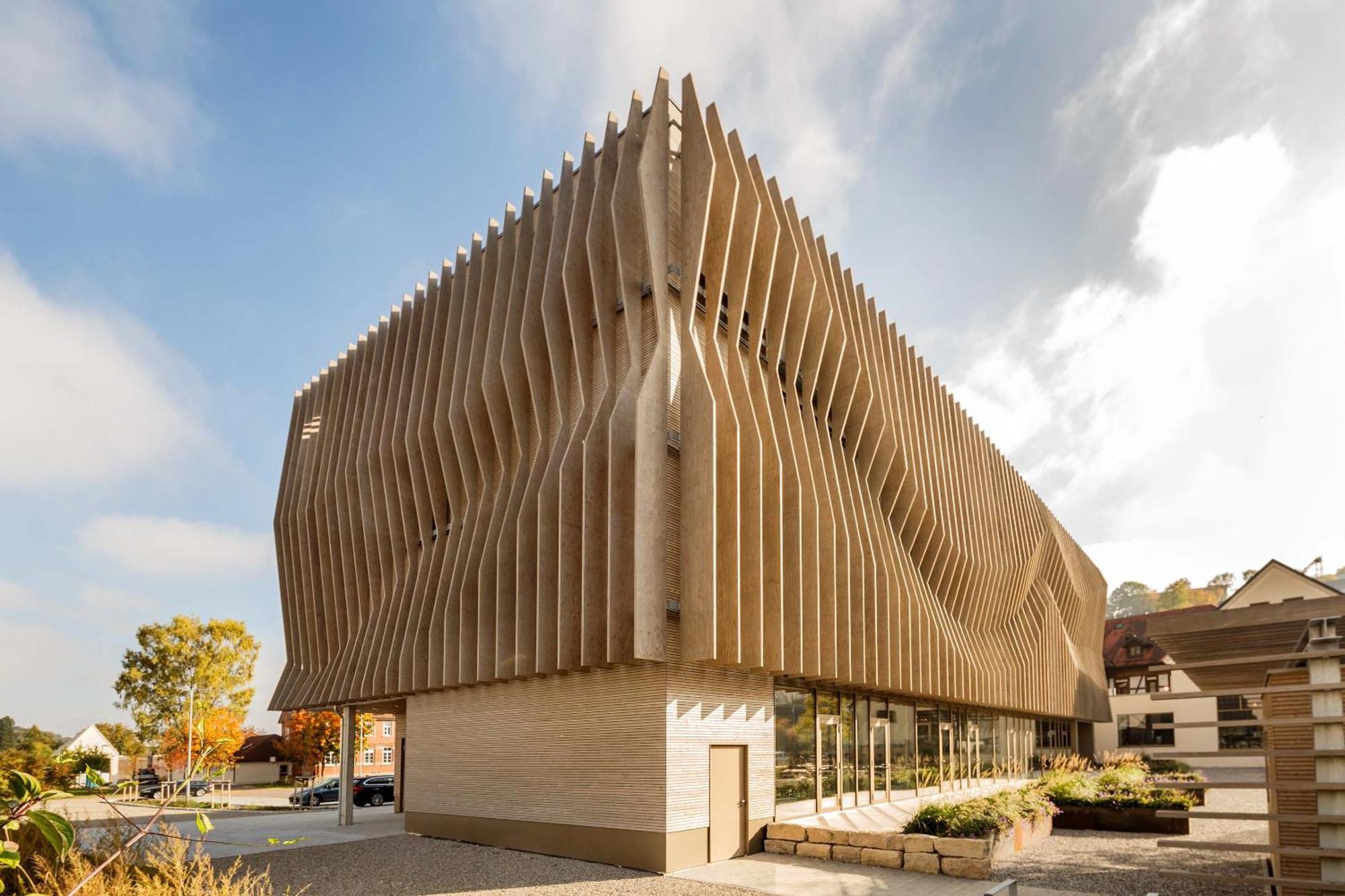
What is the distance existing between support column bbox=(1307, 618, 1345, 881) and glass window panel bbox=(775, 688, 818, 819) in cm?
1013

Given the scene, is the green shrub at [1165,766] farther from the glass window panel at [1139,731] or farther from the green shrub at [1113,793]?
the green shrub at [1113,793]

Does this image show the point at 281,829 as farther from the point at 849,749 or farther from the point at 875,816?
the point at 875,816

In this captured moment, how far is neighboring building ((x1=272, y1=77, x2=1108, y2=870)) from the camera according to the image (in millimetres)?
15562

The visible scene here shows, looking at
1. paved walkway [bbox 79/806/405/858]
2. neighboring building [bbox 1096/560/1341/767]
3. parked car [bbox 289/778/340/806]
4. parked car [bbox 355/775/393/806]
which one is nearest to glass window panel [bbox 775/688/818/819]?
paved walkway [bbox 79/806/405/858]

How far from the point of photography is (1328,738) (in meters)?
9.73

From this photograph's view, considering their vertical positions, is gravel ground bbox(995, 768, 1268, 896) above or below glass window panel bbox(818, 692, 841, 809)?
below

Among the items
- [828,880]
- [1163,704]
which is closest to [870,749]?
[828,880]

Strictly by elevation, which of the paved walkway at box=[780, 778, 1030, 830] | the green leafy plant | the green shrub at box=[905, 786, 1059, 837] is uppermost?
the green leafy plant

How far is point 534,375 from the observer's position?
1878cm

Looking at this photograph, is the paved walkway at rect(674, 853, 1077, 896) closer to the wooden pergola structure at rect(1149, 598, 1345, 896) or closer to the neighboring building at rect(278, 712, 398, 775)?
the wooden pergola structure at rect(1149, 598, 1345, 896)

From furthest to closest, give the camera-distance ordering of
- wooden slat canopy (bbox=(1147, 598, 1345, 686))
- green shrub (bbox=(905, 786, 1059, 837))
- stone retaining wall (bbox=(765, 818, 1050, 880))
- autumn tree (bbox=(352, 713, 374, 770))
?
autumn tree (bbox=(352, 713, 374, 770)) → green shrub (bbox=(905, 786, 1059, 837)) → stone retaining wall (bbox=(765, 818, 1050, 880)) → wooden slat canopy (bbox=(1147, 598, 1345, 686))

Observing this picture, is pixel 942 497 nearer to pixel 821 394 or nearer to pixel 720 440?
pixel 821 394

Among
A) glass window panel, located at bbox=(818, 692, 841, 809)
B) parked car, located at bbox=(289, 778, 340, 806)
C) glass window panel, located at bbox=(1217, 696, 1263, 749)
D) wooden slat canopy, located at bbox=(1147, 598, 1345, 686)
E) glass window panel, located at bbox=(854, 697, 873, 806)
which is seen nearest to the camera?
wooden slat canopy, located at bbox=(1147, 598, 1345, 686)

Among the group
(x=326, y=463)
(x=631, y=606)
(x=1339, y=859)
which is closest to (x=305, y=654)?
(x=326, y=463)
